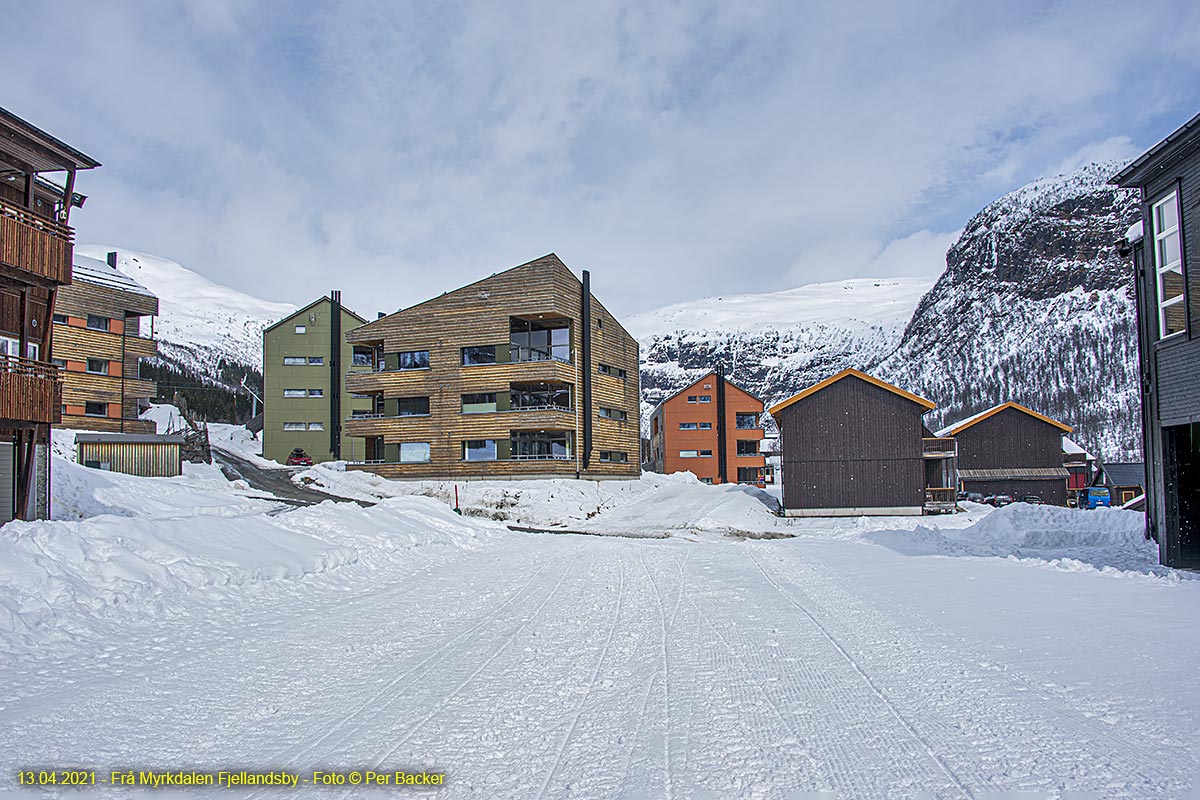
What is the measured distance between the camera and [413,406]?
163ft

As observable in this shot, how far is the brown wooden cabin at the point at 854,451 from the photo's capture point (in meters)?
39.5

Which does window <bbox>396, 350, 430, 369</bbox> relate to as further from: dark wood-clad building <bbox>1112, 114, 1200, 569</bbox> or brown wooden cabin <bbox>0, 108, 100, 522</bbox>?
dark wood-clad building <bbox>1112, 114, 1200, 569</bbox>

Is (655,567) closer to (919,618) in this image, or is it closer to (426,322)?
(919,618)

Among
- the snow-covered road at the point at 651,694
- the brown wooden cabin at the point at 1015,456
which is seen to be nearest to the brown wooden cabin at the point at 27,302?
the snow-covered road at the point at 651,694

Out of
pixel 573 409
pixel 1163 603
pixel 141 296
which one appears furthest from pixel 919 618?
pixel 141 296

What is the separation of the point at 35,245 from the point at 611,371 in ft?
123

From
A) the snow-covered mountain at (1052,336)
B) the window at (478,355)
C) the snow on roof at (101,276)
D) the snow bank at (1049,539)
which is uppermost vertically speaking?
the snow-covered mountain at (1052,336)

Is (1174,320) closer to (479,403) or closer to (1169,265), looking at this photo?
(1169,265)

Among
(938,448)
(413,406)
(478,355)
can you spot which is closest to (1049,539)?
(938,448)

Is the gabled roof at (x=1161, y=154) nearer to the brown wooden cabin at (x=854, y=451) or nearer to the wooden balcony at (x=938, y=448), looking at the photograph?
the brown wooden cabin at (x=854, y=451)

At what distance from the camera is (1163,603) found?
35.3 ft

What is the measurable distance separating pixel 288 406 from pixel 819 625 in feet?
191

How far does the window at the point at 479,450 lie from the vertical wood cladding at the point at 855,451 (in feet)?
55.0

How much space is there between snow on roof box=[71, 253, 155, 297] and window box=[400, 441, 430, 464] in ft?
55.6
